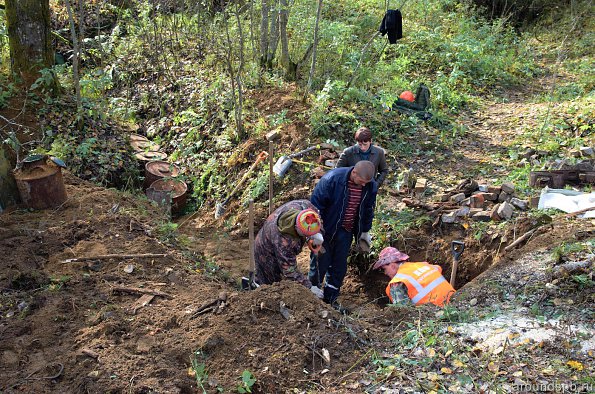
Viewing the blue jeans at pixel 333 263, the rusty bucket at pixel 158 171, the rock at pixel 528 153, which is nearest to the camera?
the blue jeans at pixel 333 263

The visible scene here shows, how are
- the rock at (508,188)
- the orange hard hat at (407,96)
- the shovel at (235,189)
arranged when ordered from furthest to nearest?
1. the orange hard hat at (407,96)
2. the shovel at (235,189)
3. the rock at (508,188)

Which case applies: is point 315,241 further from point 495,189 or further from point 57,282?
point 495,189

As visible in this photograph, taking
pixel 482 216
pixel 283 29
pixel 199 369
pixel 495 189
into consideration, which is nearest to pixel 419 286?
pixel 482 216

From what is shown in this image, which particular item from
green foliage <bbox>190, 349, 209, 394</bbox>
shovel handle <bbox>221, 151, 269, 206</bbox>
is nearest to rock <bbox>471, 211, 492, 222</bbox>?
shovel handle <bbox>221, 151, 269, 206</bbox>

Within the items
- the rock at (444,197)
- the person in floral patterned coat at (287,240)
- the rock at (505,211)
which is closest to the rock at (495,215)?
the rock at (505,211)

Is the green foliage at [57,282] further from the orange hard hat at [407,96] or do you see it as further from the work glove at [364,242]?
the orange hard hat at [407,96]

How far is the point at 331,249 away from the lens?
16.8 ft

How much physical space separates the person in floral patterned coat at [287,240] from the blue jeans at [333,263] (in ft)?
2.55

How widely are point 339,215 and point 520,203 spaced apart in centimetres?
224

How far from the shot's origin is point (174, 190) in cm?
737

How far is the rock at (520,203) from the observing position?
5434mm

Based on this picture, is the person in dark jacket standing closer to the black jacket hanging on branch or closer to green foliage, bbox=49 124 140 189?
green foliage, bbox=49 124 140 189

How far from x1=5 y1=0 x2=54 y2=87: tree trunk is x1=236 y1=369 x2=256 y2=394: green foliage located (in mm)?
6582

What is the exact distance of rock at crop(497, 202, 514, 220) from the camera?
5.35 m
